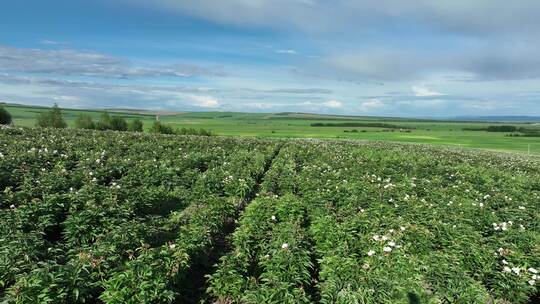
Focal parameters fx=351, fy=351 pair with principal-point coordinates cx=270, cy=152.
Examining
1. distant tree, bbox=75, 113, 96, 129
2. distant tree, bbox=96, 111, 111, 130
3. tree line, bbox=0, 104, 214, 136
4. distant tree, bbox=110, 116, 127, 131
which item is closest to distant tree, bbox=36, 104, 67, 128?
tree line, bbox=0, 104, 214, 136

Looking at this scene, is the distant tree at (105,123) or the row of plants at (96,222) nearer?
the row of plants at (96,222)

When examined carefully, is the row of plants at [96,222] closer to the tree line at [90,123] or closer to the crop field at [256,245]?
the crop field at [256,245]

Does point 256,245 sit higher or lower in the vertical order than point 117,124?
lower

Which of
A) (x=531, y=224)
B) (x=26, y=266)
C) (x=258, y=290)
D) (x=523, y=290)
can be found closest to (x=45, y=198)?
(x=26, y=266)

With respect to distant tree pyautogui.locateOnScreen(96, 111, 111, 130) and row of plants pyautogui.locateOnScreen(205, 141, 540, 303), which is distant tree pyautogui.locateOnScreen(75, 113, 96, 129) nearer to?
distant tree pyautogui.locateOnScreen(96, 111, 111, 130)

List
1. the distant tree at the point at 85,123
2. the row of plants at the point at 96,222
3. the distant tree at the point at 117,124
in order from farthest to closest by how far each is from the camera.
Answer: the distant tree at the point at 117,124
the distant tree at the point at 85,123
the row of plants at the point at 96,222

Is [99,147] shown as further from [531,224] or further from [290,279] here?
[531,224]

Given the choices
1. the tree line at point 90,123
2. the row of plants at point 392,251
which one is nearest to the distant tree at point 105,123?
the tree line at point 90,123

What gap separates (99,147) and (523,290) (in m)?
24.5

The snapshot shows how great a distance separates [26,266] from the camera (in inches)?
279

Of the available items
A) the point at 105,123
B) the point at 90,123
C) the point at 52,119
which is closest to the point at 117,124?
the point at 105,123

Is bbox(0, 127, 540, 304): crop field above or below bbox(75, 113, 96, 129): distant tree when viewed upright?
below

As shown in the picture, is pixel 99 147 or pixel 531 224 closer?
pixel 531 224

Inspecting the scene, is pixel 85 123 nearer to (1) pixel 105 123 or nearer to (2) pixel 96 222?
(1) pixel 105 123
